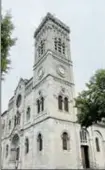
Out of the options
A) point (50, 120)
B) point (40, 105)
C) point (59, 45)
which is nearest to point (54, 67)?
point (59, 45)

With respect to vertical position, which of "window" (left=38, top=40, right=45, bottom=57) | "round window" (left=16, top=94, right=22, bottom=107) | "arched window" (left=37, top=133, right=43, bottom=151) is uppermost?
"window" (left=38, top=40, right=45, bottom=57)

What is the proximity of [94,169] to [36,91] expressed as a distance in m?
12.5

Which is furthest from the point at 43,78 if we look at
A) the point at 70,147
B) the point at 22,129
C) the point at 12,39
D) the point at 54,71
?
the point at 12,39

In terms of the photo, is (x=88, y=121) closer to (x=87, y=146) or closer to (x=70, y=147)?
(x=70, y=147)

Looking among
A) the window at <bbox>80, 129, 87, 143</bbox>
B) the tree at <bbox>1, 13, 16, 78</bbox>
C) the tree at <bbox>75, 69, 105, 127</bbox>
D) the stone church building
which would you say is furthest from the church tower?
the tree at <bbox>1, 13, 16, 78</bbox>

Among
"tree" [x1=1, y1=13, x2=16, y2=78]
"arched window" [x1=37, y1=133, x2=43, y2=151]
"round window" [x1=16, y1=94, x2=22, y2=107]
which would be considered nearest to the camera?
"tree" [x1=1, y1=13, x2=16, y2=78]

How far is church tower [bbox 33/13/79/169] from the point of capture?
19.7m

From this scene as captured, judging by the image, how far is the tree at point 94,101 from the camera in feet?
49.9

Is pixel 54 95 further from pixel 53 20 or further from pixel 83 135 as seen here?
pixel 53 20

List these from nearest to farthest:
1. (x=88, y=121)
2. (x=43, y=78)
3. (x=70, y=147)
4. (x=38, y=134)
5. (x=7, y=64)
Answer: (x=7, y=64) < (x=88, y=121) < (x=70, y=147) < (x=38, y=134) < (x=43, y=78)

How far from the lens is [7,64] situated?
8.67 meters

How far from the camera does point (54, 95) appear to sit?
22625mm

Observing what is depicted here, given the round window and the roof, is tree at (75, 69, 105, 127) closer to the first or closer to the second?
the round window

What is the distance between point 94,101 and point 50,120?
21.8 ft
